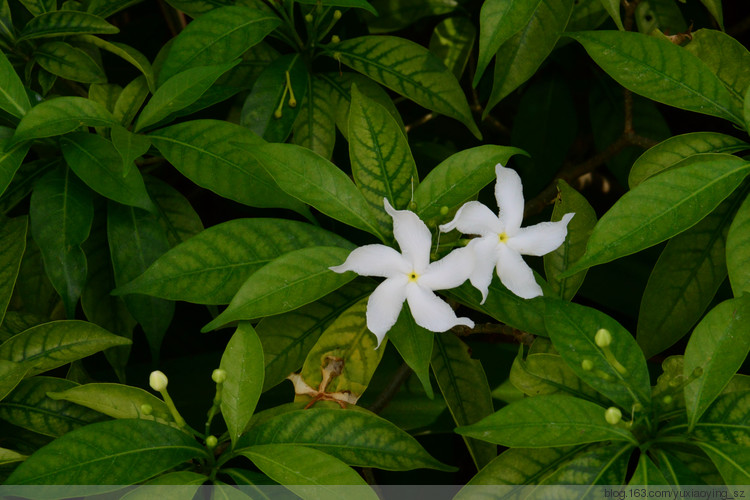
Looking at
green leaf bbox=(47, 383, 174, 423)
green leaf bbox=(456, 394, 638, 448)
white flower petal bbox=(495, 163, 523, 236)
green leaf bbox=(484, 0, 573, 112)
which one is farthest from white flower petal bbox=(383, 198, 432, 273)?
green leaf bbox=(47, 383, 174, 423)

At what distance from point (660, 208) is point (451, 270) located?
0.93ft

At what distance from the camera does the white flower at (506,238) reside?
2.75 feet

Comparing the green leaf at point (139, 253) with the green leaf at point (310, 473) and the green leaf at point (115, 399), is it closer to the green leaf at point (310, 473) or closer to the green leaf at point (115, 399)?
the green leaf at point (115, 399)

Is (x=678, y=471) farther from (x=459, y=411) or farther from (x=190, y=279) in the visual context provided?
(x=190, y=279)

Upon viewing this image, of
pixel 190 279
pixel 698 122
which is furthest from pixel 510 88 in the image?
pixel 698 122

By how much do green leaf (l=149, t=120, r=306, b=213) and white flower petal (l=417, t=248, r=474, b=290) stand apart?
26 centimetres

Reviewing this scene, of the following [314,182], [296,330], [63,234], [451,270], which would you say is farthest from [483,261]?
[63,234]

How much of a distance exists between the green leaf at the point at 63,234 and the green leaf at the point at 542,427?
1.95 ft

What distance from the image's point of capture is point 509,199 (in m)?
0.86

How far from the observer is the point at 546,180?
1.50 meters

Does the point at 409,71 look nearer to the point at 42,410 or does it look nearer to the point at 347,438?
the point at 347,438

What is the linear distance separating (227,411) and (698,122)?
1358mm

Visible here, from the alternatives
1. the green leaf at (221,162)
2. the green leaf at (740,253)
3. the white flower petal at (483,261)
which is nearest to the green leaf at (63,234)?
the green leaf at (221,162)

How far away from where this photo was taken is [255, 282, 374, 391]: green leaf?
105 centimetres
